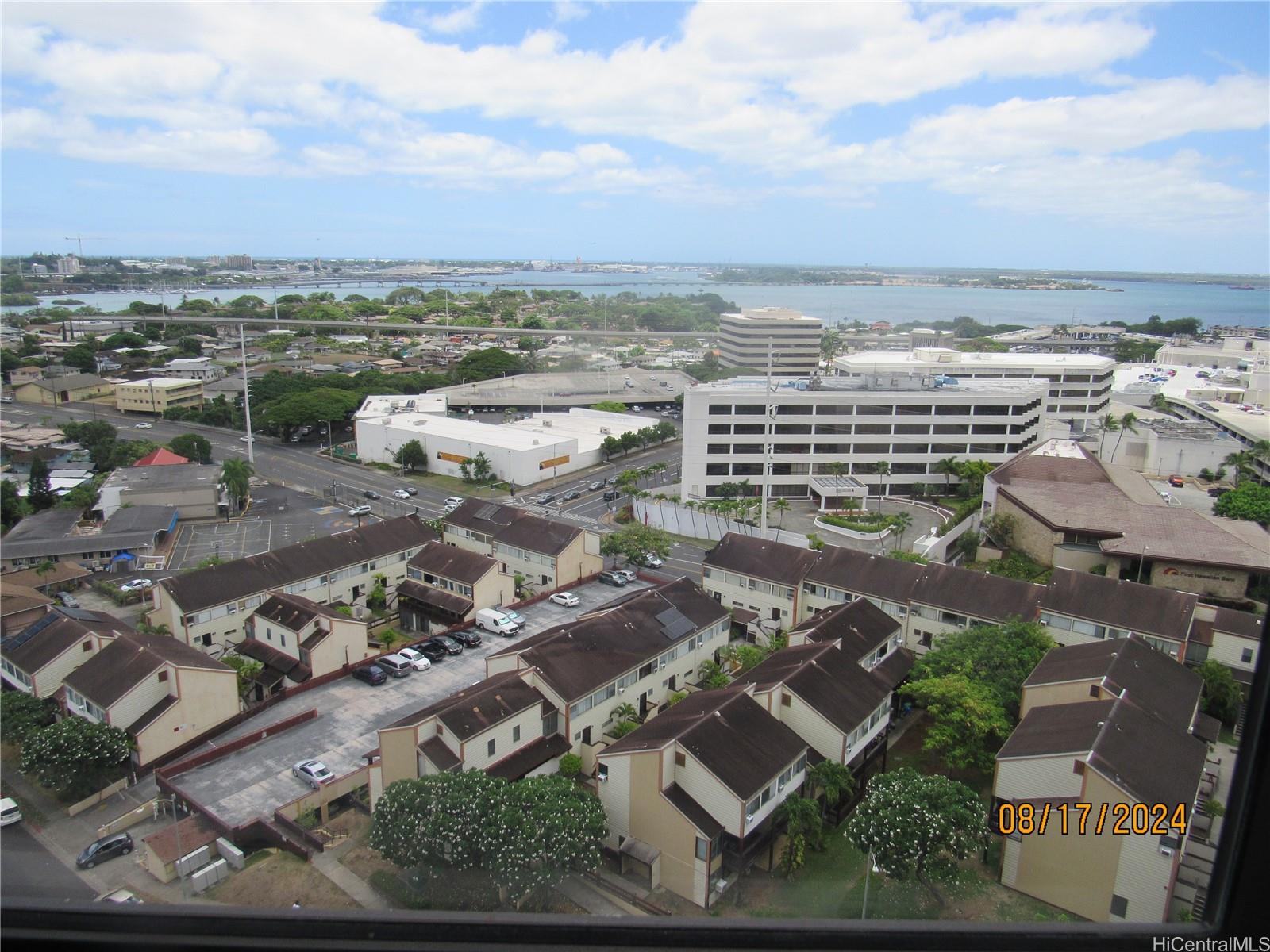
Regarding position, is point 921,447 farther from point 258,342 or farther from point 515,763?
point 258,342

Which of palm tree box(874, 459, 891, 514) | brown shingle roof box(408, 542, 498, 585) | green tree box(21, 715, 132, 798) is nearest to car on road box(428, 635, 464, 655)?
brown shingle roof box(408, 542, 498, 585)

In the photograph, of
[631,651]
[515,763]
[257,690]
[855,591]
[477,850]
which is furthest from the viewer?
[855,591]

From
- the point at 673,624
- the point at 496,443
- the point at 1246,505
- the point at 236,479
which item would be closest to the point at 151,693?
the point at 673,624

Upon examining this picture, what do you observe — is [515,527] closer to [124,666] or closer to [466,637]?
[466,637]

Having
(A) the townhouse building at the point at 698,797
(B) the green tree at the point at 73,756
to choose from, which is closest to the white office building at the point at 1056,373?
(A) the townhouse building at the point at 698,797

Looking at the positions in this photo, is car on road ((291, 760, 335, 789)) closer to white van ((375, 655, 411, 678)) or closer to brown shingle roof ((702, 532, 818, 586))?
white van ((375, 655, 411, 678))

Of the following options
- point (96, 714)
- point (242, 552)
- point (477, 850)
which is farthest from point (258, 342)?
point (477, 850)

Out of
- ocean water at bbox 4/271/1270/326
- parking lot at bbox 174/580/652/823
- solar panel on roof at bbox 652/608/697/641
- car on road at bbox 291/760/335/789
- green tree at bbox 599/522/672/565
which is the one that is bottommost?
parking lot at bbox 174/580/652/823
